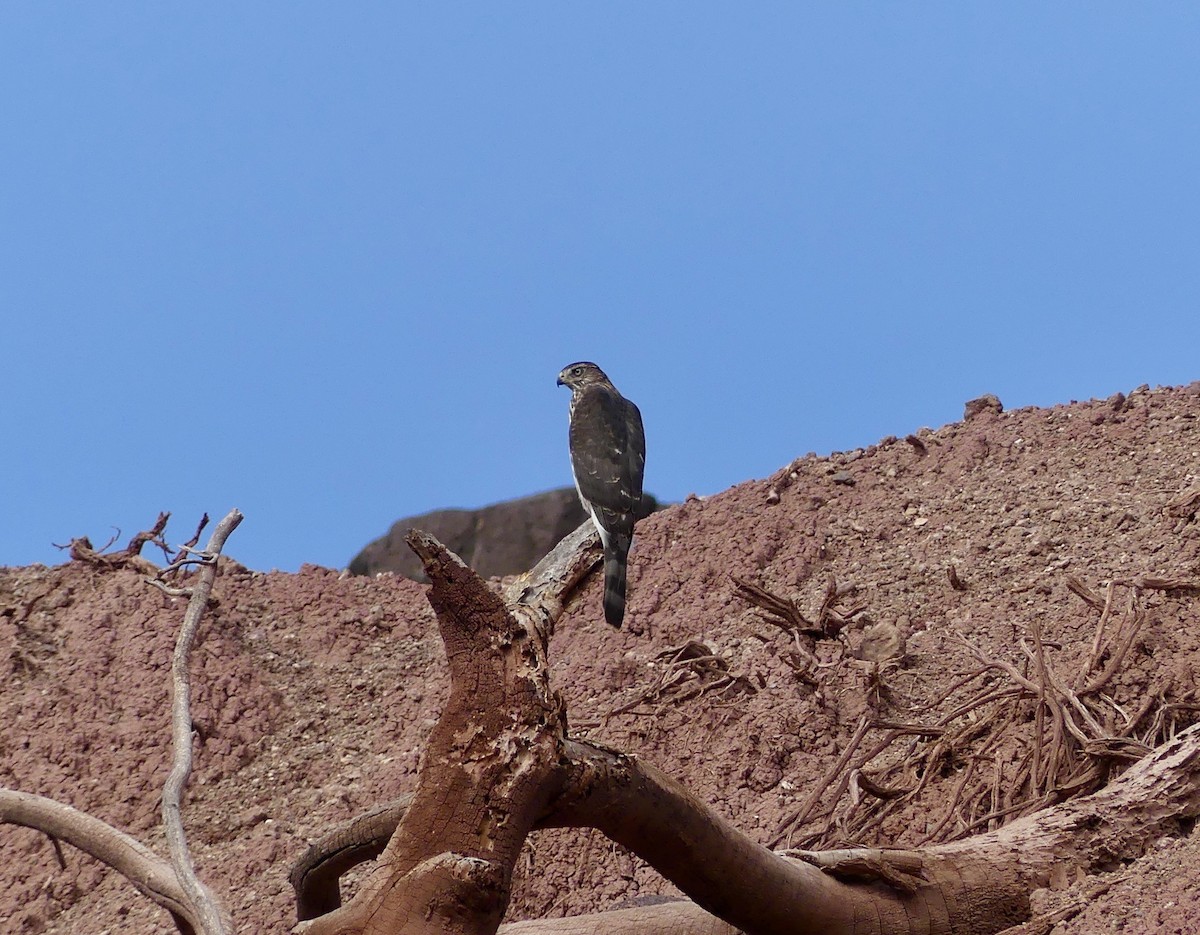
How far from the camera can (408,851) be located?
12.2 ft

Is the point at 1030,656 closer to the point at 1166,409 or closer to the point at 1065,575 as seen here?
the point at 1065,575

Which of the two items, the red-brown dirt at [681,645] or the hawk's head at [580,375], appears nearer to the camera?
the red-brown dirt at [681,645]

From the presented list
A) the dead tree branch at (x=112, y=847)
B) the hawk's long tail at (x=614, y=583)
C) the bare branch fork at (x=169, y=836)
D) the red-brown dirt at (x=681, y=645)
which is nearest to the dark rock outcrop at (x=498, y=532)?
the red-brown dirt at (x=681, y=645)

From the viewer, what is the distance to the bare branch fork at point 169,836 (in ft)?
15.3

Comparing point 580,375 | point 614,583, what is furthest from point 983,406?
point 614,583

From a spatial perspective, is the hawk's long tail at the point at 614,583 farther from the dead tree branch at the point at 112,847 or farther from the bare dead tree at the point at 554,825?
the dead tree branch at the point at 112,847

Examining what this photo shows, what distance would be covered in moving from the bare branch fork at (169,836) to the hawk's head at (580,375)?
156 inches

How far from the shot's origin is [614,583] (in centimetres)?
620

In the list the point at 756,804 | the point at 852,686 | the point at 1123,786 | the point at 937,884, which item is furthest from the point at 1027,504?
the point at 937,884

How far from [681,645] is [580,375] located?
231 centimetres

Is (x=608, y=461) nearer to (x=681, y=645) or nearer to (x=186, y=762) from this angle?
(x=681, y=645)

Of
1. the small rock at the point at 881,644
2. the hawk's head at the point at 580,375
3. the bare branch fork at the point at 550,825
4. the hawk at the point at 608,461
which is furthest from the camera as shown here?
the hawk's head at the point at 580,375

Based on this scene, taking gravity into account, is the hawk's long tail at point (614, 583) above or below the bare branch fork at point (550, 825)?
above

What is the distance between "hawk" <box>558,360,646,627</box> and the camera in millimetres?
6270
